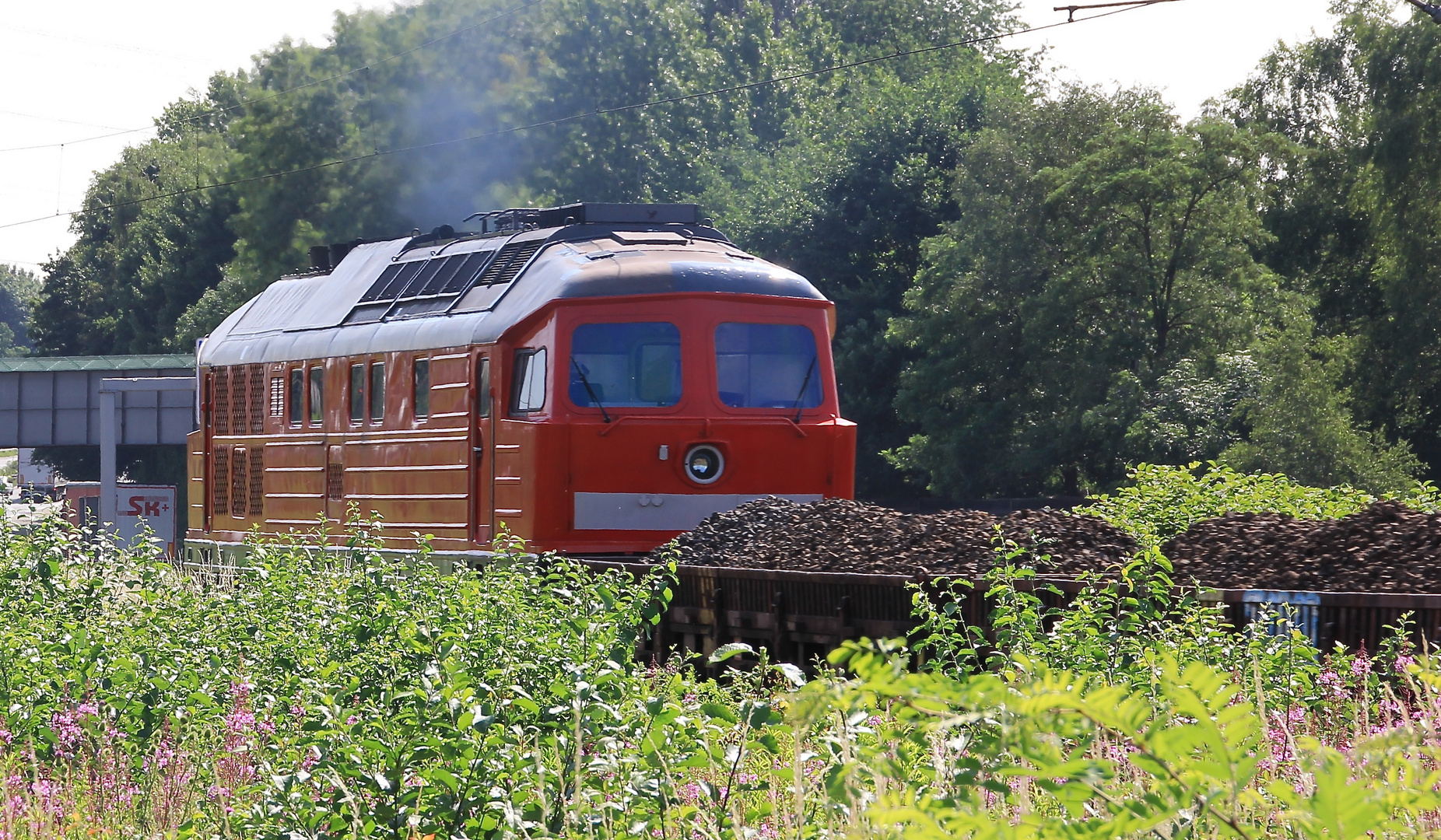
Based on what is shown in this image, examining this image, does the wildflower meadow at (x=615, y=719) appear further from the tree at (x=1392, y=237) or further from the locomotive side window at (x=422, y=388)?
the tree at (x=1392, y=237)

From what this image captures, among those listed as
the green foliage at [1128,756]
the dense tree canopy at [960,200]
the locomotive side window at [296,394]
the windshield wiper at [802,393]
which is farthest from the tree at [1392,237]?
the green foliage at [1128,756]

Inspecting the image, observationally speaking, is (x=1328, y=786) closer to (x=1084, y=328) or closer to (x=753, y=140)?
(x=1084, y=328)

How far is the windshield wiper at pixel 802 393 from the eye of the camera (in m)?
15.6

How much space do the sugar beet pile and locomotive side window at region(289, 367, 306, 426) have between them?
6.61 metres

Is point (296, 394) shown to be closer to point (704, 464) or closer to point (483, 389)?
point (483, 389)

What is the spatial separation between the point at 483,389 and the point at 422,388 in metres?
1.08

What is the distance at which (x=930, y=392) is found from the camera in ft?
132

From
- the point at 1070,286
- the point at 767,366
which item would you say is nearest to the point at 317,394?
the point at 767,366

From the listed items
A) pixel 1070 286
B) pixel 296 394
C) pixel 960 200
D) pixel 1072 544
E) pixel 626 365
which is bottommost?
pixel 1072 544

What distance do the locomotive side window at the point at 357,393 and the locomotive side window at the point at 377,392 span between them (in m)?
0.19

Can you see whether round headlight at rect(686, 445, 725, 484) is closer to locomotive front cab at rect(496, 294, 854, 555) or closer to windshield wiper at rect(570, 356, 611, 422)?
locomotive front cab at rect(496, 294, 854, 555)

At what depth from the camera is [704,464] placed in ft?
49.8

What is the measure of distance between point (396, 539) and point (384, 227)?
42.0 m

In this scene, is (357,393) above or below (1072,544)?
above
